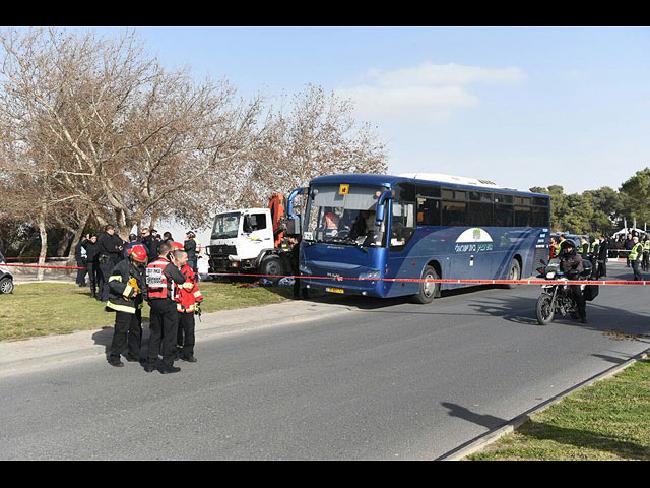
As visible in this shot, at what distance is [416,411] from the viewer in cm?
677

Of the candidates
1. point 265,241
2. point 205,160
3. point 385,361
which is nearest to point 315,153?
point 205,160

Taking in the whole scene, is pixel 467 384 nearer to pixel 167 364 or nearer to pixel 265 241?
pixel 167 364

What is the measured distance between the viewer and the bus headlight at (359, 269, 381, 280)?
15391mm

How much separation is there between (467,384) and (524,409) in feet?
3.97

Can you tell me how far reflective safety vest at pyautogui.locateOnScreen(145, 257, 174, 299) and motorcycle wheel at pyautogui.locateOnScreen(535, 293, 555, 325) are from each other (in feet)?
25.8

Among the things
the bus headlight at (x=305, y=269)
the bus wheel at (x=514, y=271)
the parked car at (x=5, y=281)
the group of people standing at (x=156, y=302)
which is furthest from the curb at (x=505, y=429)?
the parked car at (x=5, y=281)

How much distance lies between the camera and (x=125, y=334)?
9.20 m

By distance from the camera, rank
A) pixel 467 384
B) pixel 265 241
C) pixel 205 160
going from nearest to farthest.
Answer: pixel 467 384
pixel 265 241
pixel 205 160

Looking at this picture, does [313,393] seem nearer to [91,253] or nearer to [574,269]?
[574,269]

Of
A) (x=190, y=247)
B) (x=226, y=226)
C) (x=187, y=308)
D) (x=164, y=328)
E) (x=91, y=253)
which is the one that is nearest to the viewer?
(x=164, y=328)

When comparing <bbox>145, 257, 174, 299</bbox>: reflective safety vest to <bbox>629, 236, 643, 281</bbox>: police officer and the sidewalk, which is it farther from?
<bbox>629, 236, 643, 281</bbox>: police officer

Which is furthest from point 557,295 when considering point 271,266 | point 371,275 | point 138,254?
point 271,266

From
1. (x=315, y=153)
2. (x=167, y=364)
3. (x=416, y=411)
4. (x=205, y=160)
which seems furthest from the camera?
(x=315, y=153)

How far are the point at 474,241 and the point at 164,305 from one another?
12.4 meters
